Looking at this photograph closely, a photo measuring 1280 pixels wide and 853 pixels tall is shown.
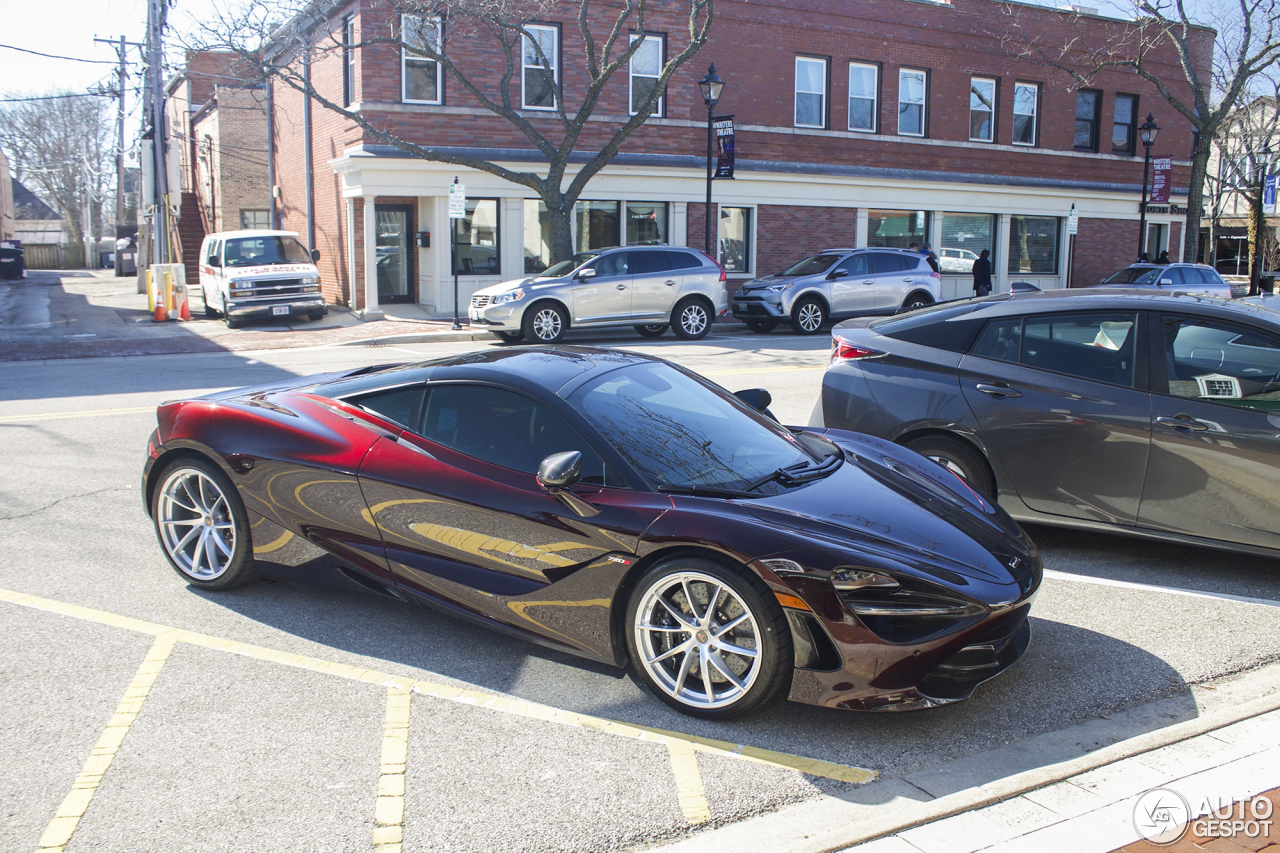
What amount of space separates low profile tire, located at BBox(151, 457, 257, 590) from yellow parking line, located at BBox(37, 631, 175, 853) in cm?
49

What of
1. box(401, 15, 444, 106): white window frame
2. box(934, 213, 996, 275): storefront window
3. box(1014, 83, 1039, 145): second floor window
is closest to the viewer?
box(401, 15, 444, 106): white window frame

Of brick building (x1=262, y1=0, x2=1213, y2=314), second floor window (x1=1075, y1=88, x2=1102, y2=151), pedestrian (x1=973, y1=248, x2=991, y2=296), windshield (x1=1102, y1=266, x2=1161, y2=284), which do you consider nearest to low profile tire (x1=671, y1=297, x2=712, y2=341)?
brick building (x1=262, y1=0, x2=1213, y2=314)

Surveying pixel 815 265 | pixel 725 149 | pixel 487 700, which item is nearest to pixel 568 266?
pixel 815 265

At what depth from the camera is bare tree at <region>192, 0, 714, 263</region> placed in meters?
19.7

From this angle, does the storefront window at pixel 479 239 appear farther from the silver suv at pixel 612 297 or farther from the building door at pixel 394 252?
the silver suv at pixel 612 297

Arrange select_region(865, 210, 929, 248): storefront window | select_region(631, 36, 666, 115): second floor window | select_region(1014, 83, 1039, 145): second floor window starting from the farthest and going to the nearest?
select_region(1014, 83, 1039, 145): second floor window < select_region(865, 210, 929, 248): storefront window < select_region(631, 36, 666, 115): second floor window

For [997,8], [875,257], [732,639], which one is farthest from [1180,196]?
[732,639]

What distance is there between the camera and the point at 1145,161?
2994cm

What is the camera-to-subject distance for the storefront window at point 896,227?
28.3m

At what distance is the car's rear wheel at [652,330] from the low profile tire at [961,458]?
43.4ft

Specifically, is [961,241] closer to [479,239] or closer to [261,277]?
[479,239]

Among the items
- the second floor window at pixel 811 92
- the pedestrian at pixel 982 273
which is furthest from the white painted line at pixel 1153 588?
the second floor window at pixel 811 92

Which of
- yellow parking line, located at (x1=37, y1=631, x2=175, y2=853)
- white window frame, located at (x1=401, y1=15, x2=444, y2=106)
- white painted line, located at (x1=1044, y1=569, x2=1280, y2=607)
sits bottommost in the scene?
yellow parking line, located at (x1=37, y1=631, x2=175, y2=853)

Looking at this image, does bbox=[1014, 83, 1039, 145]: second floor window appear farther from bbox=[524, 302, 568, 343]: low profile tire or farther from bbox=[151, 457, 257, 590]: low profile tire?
bbox=[151, 457, 257, 590]: low profile tire
